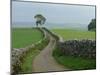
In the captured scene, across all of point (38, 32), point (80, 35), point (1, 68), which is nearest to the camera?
point (1, 68)

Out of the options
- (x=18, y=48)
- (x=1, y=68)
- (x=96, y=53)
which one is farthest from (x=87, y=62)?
(x=1, y=68)

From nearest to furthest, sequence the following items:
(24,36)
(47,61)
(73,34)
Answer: (24,36) < (47,61) < (73,34)

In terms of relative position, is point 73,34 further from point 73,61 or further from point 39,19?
point 39,19

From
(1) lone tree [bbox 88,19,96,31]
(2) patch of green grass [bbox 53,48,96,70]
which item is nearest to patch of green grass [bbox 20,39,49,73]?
(2) patch of green grass [bbox 53,48,96,70]

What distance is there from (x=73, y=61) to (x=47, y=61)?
38cm

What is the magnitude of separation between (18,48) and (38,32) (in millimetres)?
327

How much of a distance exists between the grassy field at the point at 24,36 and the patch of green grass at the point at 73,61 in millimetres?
325

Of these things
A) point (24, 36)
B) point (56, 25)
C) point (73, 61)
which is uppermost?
point (56, 25)

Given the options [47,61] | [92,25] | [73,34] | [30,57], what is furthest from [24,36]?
[92,25]

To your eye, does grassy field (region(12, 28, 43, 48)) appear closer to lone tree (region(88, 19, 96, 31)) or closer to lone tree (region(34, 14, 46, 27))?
A: lone tree (region(34, 14, 46, 27))

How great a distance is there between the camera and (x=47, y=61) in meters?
2.84

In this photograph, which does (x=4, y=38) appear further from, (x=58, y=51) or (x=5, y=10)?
(x=58, y=51)

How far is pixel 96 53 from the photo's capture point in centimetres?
311

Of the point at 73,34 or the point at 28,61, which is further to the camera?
the point at 73,34
